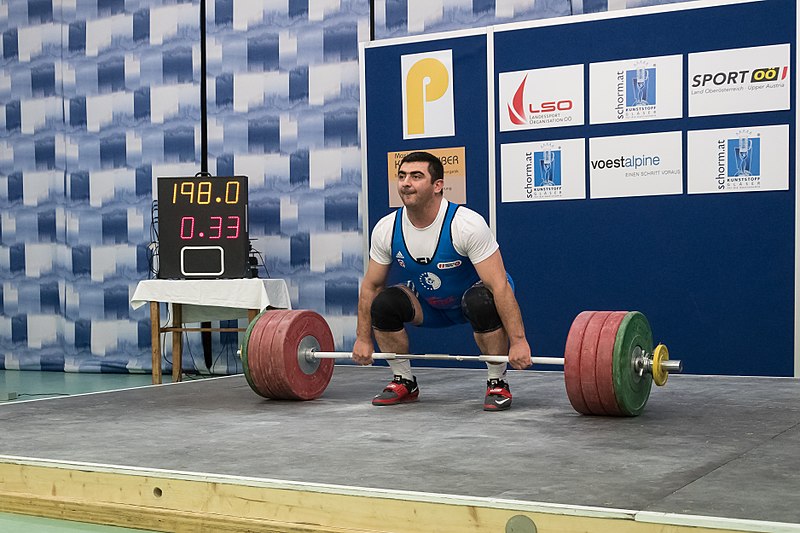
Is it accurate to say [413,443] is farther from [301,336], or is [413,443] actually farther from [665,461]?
[301,336]

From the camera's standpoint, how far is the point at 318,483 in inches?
93.9

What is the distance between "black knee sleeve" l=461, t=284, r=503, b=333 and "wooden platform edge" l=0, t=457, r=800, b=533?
1.55 metres

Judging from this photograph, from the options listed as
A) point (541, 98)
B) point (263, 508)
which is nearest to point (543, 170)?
point (541, 98)

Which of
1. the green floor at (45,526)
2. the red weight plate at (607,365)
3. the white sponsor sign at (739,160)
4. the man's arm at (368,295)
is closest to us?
the green floor at (45,526)

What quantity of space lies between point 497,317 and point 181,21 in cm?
399

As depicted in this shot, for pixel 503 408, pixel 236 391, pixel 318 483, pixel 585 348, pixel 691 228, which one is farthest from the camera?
pixel 691 228

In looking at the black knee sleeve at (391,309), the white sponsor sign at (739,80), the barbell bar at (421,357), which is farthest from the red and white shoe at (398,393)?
the white sponsor sign at (739,80)

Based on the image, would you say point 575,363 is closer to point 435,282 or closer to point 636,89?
point 435,282

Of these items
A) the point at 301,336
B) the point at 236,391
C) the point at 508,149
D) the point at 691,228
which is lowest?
the point at 236,391

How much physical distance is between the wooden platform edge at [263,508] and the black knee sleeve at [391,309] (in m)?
1.53

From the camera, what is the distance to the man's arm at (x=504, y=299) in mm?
3717

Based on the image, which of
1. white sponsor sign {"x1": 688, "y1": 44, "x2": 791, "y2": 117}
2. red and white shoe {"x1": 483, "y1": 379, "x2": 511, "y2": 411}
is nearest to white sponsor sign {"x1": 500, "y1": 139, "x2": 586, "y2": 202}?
white sponsor sign {"x1": 688, "y1": 44, "x2": 791, "y2": 117}

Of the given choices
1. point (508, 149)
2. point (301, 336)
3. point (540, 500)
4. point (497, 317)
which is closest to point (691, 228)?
point (508, 149)

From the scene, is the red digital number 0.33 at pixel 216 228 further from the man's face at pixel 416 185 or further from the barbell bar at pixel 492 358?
the man's face at pixel 416 185
